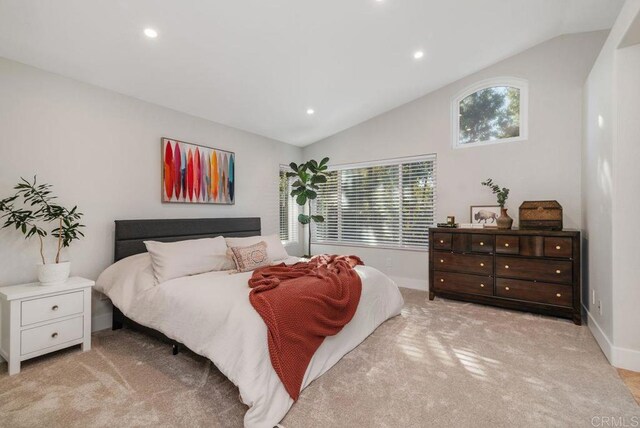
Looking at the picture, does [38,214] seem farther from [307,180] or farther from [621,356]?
[621,356]

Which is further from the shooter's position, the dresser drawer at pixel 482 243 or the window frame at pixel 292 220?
the window frame at pixel 292 220

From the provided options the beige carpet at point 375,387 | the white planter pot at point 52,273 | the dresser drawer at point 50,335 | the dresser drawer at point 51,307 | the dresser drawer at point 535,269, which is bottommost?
the beige carpet at point 375,387

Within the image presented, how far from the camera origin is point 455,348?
2.62 m

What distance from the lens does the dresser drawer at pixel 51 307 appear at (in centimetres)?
231

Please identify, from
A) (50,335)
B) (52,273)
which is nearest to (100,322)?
(50,335)

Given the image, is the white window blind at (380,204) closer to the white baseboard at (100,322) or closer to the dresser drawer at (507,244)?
the dresser drawer at (507,244)

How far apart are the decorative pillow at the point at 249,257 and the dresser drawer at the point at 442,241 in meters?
2.18

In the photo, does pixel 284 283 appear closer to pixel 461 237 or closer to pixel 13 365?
pixel 13 365

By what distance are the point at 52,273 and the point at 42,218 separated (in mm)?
541

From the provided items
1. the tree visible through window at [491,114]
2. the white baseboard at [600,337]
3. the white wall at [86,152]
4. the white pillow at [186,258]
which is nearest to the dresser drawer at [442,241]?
the tree visible through window at [491,114]

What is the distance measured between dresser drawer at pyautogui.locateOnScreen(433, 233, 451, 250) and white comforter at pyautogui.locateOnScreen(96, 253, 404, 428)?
101cm

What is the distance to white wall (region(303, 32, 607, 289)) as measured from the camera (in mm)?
3564

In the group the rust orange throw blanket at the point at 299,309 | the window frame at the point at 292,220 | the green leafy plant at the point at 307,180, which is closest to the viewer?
the rust orange throw blanket at the point at 299,309

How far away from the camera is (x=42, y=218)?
2.67 meters
